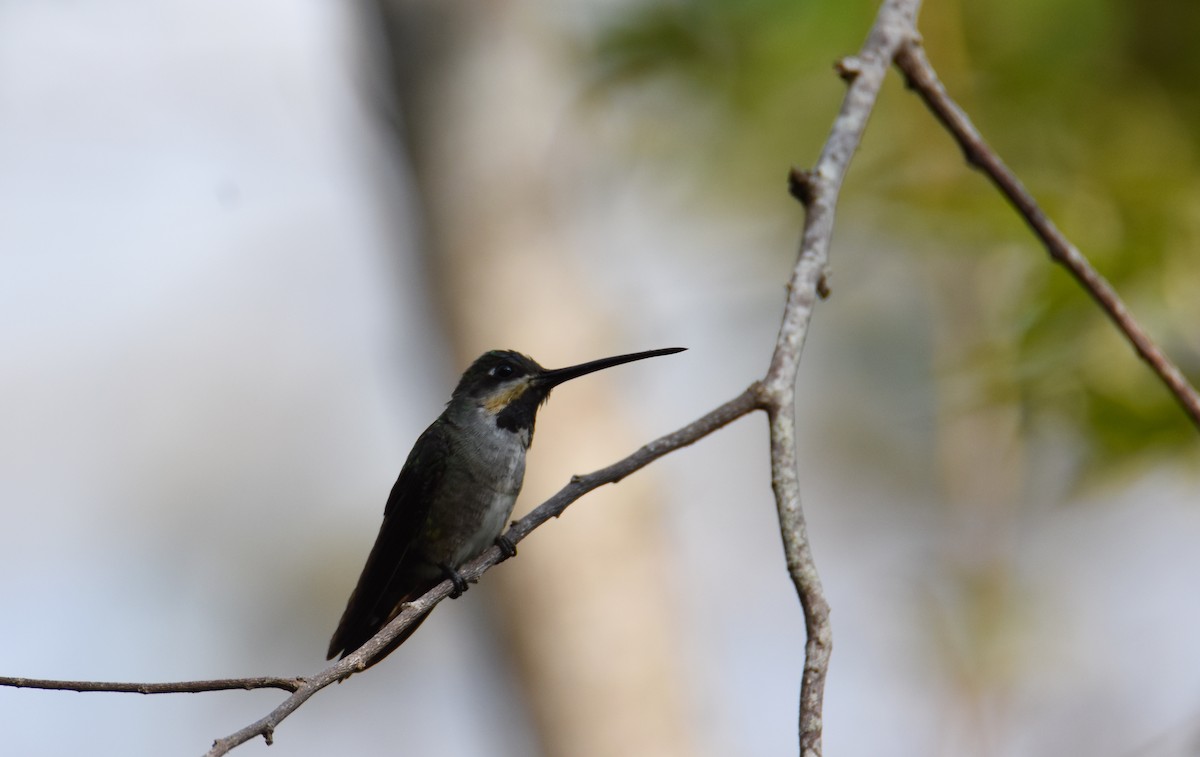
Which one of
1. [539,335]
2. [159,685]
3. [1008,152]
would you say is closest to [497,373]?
[159,685]

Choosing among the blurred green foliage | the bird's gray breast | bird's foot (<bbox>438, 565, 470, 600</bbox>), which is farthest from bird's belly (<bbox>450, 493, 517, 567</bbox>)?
the blurred green foliage

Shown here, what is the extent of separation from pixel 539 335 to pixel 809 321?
5.25m

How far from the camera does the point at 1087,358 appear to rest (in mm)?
4621

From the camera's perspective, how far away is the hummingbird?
367 cm

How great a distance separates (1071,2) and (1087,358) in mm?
3085

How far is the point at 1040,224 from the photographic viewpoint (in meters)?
2.82

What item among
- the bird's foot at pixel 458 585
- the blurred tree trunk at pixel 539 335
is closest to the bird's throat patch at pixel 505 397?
the bird's foot at pixel 458 585

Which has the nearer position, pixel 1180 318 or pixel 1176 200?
pixel 1180 318

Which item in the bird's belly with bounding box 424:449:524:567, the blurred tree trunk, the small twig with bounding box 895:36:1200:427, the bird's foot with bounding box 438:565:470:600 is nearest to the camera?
the small twig with bounding box 895:36:1200:427

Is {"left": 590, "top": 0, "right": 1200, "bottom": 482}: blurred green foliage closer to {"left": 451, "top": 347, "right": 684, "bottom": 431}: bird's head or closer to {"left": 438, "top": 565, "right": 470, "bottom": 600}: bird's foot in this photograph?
{"left": 451, "top": 347, "right": 684, "bottom": 431}: bird's head

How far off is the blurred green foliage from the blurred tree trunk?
0.86 metres

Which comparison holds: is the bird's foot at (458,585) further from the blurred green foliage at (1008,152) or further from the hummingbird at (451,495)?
the blurred green foliage at (1008,152)

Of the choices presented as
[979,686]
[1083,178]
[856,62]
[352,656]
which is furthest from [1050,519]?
[352,656]

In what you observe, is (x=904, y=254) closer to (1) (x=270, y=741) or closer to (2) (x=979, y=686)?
(2) (x=979, y=686)
